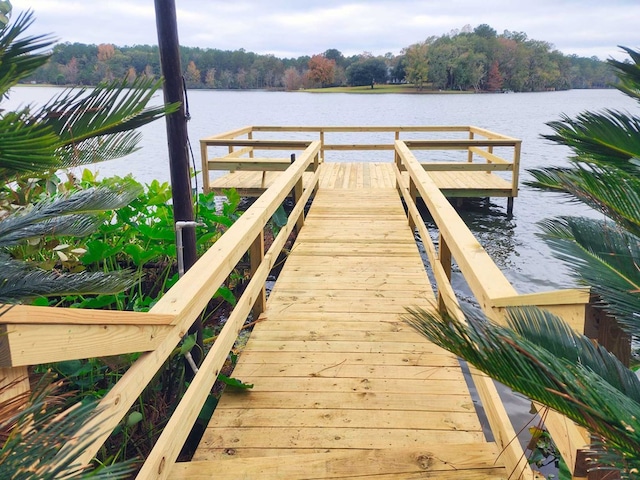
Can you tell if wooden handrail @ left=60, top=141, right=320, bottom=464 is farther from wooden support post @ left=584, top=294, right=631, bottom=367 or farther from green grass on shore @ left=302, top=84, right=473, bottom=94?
green grass on shore @ left=302, top=84, right=473, bottom=94

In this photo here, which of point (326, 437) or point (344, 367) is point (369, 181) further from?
point (326, 437)

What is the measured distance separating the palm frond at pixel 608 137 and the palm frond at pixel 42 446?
1449mm

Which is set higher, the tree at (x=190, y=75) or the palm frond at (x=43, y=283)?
the tree at (x=190, y=75)

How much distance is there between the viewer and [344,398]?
2.70 metres

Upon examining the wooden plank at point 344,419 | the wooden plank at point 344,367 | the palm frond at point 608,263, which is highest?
the palm frond at point 608,263

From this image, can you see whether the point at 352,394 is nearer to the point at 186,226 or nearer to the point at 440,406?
the point at 440,406

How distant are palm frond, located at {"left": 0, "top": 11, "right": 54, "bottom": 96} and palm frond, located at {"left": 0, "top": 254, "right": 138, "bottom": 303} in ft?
1.85

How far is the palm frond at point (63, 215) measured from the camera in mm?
1438

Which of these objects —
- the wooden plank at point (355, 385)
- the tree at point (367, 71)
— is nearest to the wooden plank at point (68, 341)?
the wooden plank at point (355, 385)

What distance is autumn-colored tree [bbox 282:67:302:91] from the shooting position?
1994 inches

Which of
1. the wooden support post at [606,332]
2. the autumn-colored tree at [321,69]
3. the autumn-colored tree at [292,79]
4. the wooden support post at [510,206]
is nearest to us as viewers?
the wooden support post at [606,332]

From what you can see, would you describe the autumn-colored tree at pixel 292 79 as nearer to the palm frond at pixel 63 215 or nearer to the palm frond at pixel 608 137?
the palm frond at pixel 63 215

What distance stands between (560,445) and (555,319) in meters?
0.46

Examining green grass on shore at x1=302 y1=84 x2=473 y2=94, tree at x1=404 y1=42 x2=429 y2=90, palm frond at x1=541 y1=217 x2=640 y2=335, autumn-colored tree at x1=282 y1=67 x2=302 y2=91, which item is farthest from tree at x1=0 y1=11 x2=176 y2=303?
green grass on shore at x1=302 y1=84 x2=473 y2=94
